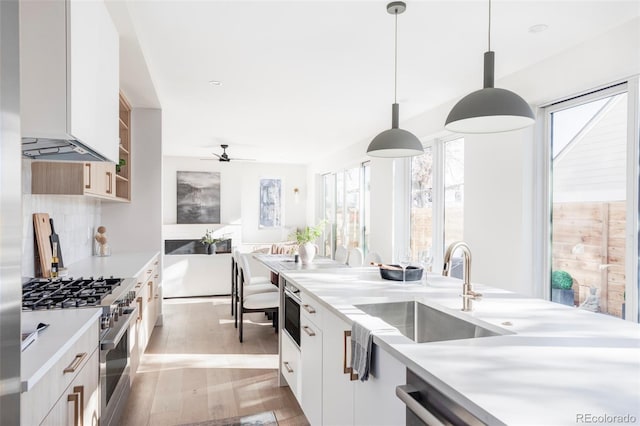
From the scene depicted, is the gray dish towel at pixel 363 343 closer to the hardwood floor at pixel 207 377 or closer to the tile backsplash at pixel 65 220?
the hardwood floor at pixel 207 377

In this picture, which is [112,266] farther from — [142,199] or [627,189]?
[627,189]

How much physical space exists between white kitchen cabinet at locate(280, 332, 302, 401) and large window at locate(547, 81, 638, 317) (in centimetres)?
219

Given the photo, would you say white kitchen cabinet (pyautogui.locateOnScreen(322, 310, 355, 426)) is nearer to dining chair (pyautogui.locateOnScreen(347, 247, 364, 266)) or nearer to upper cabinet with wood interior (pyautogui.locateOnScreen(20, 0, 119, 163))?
upper cabinet with wood interior (pyautogui.locateOnScreen(20, 0, 119, 163))

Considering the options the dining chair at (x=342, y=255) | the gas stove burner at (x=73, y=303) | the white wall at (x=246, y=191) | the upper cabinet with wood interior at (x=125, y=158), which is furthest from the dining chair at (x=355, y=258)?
the white wall at (x=246, y=191)

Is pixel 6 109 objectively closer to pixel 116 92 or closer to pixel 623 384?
pixel 623 384

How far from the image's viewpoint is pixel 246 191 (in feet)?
29.8

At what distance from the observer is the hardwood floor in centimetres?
264

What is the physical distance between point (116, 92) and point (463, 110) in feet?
6.49

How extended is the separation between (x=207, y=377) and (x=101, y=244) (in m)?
1.80

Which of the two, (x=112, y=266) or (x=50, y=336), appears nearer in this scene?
(x=50, y=336)

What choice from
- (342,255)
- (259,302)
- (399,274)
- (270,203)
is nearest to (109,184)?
(259,302)

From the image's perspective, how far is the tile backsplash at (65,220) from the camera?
2516 millimetres

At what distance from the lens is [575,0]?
2.27 m

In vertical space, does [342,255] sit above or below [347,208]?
below
